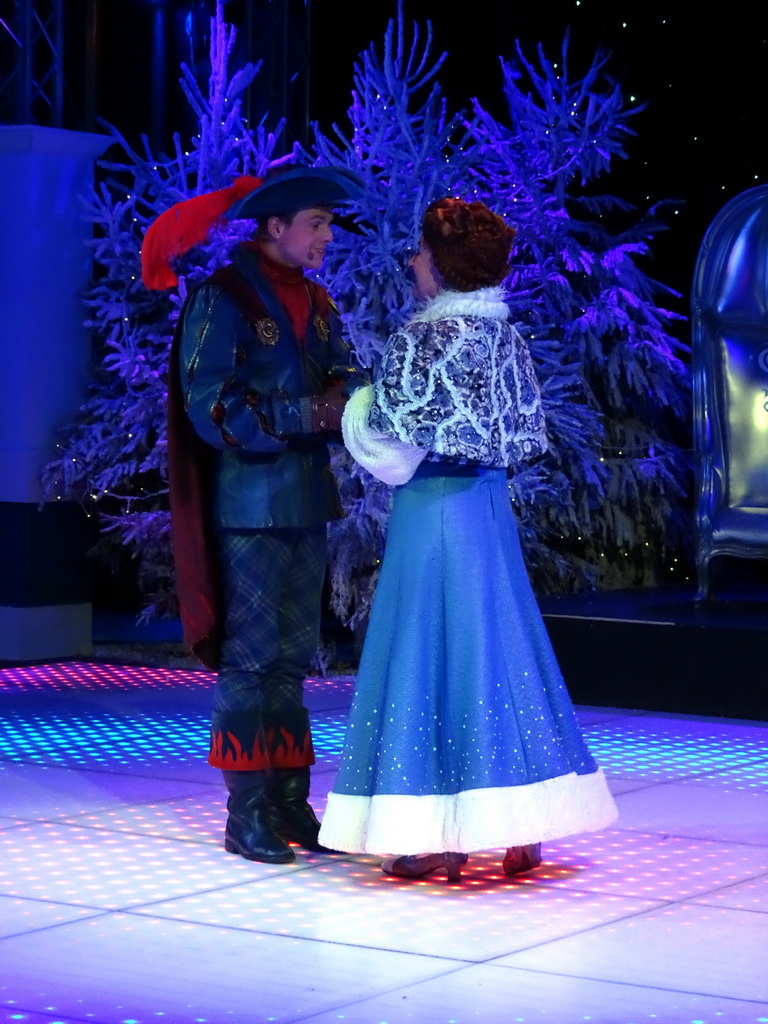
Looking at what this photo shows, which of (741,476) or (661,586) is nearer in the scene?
(741,476)

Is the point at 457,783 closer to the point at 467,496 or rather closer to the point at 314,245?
the point at 467,496

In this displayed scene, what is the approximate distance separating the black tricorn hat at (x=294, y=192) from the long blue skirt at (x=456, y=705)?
0.76 m

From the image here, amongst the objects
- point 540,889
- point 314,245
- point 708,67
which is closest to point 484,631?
point 540,889

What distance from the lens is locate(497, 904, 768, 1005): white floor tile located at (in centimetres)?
376

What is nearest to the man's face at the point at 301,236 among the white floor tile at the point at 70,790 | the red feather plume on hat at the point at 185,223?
the red feather plume on hat at the point at 185,223

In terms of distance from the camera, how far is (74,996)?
12.0ft

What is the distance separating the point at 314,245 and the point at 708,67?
4969 mm

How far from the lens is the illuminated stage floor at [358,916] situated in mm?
3621

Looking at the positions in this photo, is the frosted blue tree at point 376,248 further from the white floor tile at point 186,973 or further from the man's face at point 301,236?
the white floor tile at point 186,973

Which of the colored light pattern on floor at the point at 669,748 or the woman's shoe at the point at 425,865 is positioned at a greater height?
the colored light pattern on floor at the point at 669,748

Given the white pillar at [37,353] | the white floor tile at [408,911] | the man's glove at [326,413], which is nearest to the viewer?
the white floor tile at [408,911]

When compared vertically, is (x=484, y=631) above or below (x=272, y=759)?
above

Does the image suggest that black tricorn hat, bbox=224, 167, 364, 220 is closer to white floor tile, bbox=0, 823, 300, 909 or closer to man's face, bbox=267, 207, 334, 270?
man's face, bbox=267, 207, 334, 270

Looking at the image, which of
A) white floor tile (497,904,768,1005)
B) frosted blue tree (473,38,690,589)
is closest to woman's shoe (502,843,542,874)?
white floor tile (497,904,768,1005)
